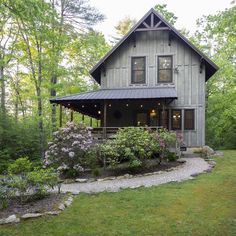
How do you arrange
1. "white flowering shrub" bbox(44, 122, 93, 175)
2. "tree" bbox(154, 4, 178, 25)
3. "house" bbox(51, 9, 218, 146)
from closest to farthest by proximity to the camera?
"white flowering shrub" bbox(44, 122, 93, 175) → "house" bbox(51, 9, 218, 146) → "tree" bbox(154, 4, 178, 25)

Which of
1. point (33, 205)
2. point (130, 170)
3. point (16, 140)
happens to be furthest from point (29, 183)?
point (16, 140)

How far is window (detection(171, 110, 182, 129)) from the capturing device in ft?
53.3

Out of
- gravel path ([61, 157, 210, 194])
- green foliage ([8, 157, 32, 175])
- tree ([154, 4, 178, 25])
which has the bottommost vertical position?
gravel path ([61, 157, 210, 194])

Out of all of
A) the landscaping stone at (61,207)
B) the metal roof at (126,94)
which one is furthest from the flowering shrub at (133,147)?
the landscaping stone at (61,207)

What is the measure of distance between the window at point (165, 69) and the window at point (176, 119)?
1.99m

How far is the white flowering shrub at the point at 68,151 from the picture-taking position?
11.0 metres

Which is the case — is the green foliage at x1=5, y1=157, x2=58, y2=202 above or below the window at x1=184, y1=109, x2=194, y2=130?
below

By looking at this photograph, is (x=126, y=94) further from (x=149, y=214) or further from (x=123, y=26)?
(x=123, y=26)

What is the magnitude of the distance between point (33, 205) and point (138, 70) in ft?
39.0

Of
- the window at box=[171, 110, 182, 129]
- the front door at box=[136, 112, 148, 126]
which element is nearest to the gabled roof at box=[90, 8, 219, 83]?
the window at box=[171, 110, 182, 129]

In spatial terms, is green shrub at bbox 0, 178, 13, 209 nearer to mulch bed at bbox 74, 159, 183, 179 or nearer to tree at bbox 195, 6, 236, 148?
mulch bed at bbox 74, 159, 183, 179

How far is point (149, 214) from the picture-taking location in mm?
6148

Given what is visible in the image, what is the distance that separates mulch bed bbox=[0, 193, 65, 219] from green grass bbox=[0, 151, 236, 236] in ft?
1.50

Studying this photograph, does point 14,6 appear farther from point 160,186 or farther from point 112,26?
point 112,26
